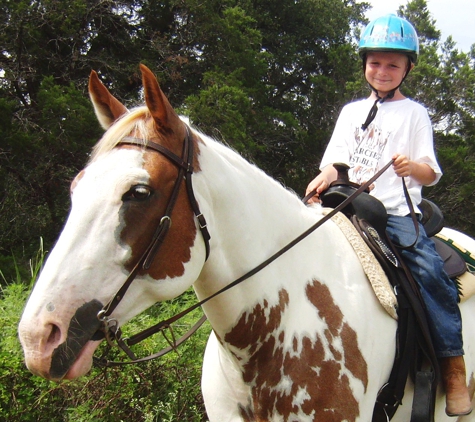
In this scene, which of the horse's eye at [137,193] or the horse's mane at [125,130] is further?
the horse's mane at [125,130]

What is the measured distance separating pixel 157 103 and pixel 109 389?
2952mm

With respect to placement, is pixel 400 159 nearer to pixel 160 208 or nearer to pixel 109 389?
pixel 160 208

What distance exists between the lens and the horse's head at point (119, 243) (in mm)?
1575

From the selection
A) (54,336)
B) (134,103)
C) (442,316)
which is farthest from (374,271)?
(134,103)

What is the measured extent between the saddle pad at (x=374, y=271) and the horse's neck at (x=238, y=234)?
0.35 meters

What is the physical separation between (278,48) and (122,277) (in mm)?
17089

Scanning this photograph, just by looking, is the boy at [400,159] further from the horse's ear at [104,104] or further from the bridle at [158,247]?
the horse's ear at [104,104]

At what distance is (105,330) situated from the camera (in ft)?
5.49

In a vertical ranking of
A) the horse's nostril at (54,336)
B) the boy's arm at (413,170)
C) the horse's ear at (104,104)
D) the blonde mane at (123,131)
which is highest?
the horse's ear at (104,104)

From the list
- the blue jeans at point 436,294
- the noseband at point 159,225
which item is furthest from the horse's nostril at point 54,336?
the blue jeans at point 436,294

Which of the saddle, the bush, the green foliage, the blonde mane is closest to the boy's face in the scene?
the saddle

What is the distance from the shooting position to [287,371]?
2113 mm

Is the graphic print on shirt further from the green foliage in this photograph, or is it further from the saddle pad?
the green foliage

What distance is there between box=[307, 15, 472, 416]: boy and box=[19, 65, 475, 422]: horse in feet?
0.89
